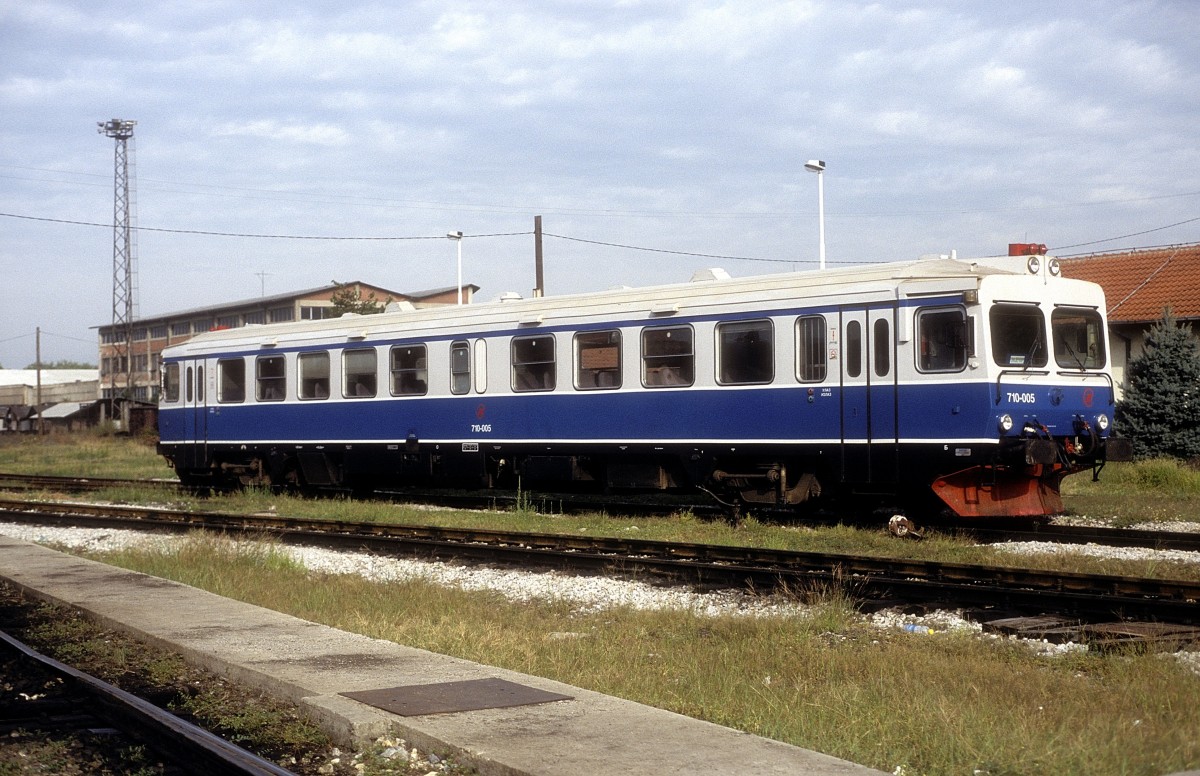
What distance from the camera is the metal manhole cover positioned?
641 centimetres

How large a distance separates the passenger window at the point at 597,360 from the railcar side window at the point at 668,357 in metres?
Answer: 0.57

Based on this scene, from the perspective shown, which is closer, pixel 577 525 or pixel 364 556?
pixel 364 556

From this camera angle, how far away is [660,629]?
9.59 m

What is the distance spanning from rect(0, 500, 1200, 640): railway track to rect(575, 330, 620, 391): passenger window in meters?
3.78

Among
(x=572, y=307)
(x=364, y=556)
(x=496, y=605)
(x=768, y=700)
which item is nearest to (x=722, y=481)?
(x=572, y=307)

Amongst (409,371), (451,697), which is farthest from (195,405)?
(451,697)

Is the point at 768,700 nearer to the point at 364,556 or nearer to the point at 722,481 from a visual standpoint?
the point at 364,556

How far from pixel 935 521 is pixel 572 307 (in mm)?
6467

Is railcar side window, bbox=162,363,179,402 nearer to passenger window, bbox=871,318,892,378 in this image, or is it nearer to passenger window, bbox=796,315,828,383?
passenger window, bbox=796,315,828,383

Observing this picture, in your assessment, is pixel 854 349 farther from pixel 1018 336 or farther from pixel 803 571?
pixel 803 571

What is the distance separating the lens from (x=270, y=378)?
23812 millimetres

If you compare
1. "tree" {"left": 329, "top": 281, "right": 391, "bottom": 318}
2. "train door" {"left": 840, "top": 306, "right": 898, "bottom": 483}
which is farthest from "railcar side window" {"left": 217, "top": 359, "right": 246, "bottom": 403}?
"tree" {"left": 329, "top": 281, "right": 391, "bottom": 318}

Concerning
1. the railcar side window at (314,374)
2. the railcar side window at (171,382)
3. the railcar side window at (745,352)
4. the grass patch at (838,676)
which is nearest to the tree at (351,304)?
the railcar side window at (171,382)

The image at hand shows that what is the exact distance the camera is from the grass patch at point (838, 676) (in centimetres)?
560
